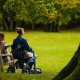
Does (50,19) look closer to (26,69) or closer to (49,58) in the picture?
(49,58)

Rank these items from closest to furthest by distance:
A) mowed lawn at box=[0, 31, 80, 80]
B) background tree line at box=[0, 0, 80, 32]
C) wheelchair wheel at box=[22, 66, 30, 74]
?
1. mowed lawn at box=[0, 31, 80, 80]
2. wheelchair wheel at box=[22, 66, 30, 74]
3. background tree line at box=[0, 0, 80, 32]

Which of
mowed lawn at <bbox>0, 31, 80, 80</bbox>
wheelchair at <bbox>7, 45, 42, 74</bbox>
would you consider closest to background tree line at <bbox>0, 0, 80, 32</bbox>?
mowed lawn at <bbox>0, 31, 80, 80</bbox>

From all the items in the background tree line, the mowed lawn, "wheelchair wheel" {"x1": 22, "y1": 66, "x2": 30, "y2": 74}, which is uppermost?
"wheelchair wheel" {"x1": 22, "y1": 66, "x2": 30, "y2": 74}

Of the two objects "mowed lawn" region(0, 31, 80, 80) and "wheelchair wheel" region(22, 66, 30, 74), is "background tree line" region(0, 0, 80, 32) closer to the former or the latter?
"mowed lawn" region(0, 31, 80, 80)

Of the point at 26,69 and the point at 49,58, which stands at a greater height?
the point at 26,69

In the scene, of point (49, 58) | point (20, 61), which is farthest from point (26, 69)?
point (49, 58)

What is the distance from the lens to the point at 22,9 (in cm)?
1709

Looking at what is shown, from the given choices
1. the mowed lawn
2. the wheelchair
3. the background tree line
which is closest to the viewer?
the mowed lawn

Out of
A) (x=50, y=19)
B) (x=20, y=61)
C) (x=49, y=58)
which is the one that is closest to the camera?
(x=20, y=61)

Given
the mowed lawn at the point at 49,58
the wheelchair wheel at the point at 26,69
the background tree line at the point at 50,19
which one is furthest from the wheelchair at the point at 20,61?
the background tree line at the point at 50,19

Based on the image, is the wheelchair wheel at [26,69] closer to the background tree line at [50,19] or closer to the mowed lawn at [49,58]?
the mowed lawn at [49,58]

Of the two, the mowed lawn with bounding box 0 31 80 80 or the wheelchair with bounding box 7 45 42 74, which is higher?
the wheelchair with bounding box 7 45 42 74

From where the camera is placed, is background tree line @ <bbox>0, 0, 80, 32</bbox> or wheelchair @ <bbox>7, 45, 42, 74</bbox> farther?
background tree line @ <bbox>0, 0, 80, 32</bbox>

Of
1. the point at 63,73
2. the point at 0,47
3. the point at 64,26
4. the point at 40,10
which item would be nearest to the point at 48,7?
the point at 40,10
